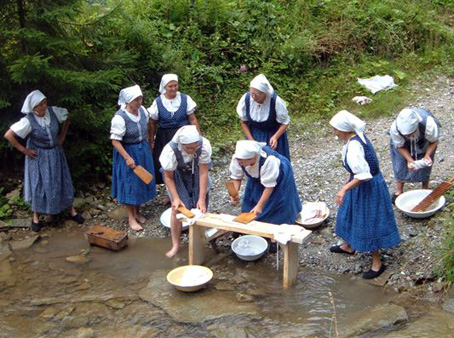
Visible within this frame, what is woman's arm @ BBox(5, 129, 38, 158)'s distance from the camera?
6.72 metres

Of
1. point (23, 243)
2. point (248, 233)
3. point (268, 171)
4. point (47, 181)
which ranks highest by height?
point (268, 171)

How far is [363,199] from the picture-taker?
18.7ft

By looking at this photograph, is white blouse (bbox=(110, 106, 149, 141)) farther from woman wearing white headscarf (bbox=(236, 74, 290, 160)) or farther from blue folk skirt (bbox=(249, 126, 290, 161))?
blue folk skirt (bbox=(249, 126, 290, 161))

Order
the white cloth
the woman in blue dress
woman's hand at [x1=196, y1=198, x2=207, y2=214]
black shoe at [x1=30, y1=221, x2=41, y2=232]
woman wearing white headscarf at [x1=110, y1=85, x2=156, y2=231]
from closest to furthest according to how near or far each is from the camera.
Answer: the woman in blue dress
woman's hand at [x1=196, y1=198, x2=207, y2=214]
woman wearing white headscarf at [x1=110, y1=85, x2=156, y2=231]
black shoe at [x1=30, y1=221, x2=41, y2=232]
the white cloth

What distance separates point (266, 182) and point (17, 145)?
10.0ft

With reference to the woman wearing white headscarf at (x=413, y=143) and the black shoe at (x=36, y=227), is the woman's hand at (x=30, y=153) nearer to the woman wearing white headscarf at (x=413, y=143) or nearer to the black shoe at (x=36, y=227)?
the black shoe at (x=36, y=227)

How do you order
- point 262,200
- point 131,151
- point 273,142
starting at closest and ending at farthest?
point 262,200 < point 273,142 < point 131,151

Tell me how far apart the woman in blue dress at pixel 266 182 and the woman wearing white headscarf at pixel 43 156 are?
2367 millimetres

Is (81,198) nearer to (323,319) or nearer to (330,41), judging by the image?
(323,319)

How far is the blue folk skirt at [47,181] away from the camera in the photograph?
23.1ft

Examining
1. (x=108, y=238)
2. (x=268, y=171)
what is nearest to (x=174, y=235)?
(x=108, y=238)

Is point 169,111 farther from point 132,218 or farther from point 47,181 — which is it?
point 47,181

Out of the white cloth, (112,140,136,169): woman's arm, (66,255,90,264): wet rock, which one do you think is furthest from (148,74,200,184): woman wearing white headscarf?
the white cloth

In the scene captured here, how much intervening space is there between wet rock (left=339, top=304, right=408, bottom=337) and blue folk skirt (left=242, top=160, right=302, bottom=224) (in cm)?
136
